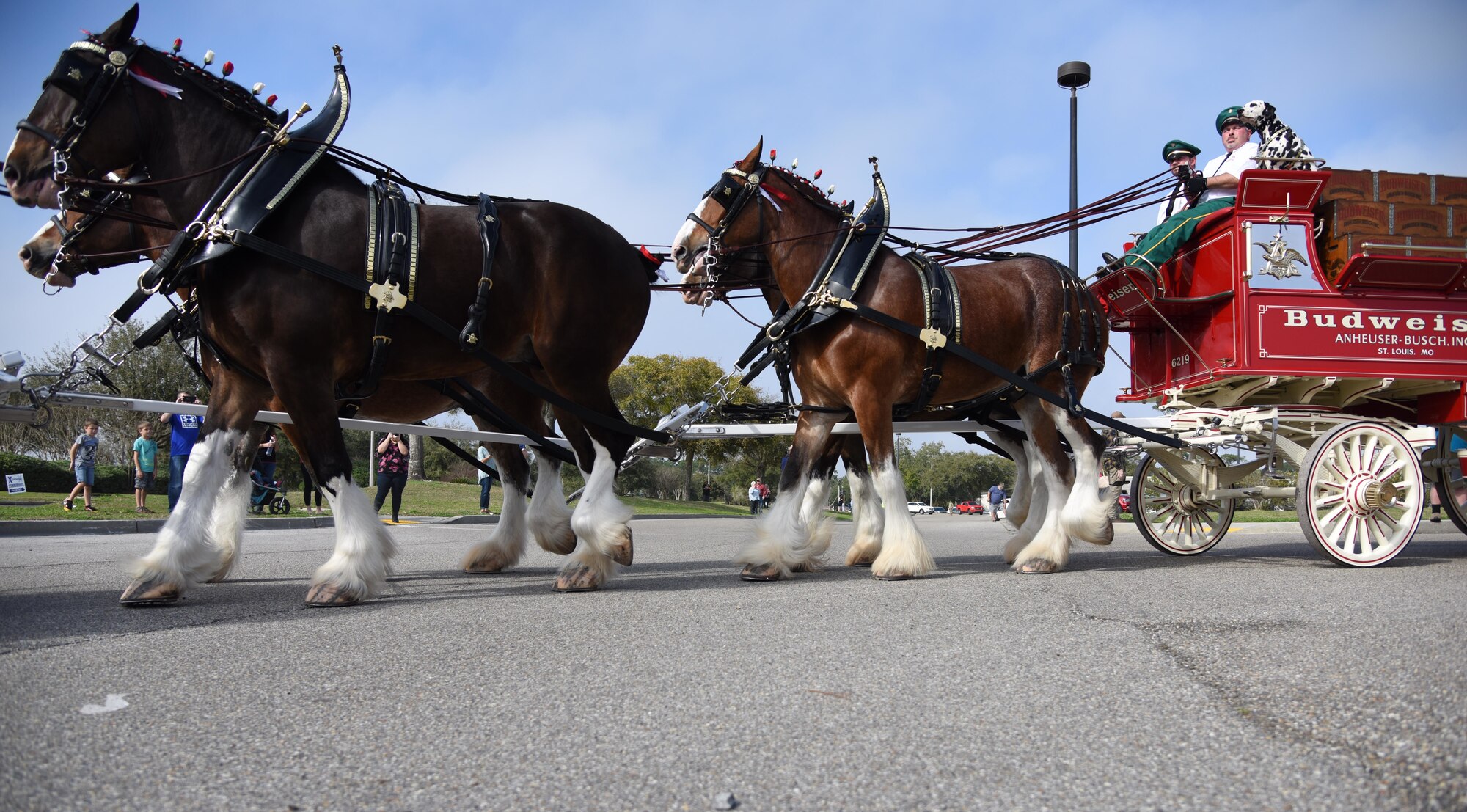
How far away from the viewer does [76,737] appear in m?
2.38

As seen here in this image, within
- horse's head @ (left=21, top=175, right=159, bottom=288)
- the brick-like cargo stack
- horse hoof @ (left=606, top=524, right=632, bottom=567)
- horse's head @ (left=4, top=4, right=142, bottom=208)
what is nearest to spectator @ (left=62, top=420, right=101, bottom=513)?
horse's head @ (left=21, top=175, right=159, bottom=288)

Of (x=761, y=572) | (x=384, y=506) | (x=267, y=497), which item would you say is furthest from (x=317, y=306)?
(x=384, y=506)

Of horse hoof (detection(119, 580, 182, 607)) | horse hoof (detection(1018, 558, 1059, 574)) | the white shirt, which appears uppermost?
the white shirt

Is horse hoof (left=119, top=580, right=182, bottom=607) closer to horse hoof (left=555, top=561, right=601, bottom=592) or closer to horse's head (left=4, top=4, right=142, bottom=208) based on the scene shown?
horse hoof (left=555, top=561, right=601, bottom=592)

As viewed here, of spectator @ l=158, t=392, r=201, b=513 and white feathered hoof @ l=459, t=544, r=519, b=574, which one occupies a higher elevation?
spectator @ l=158, t=392, r=201, b=513

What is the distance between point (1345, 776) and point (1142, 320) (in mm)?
5972

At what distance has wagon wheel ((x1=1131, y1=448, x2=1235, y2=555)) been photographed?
740cm

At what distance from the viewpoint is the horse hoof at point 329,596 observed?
15.2 feet

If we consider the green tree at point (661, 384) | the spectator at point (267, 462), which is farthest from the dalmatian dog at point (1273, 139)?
the green tree at point (661, 384)

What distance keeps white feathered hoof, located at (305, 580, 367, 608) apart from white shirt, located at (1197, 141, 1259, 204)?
6260mm

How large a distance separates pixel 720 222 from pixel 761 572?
226 centimetres

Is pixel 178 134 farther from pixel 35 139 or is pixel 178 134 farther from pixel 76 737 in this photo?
pixel 76 737

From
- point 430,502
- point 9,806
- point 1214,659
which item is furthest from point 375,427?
point 430,502

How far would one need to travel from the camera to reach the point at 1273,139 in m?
6.77
